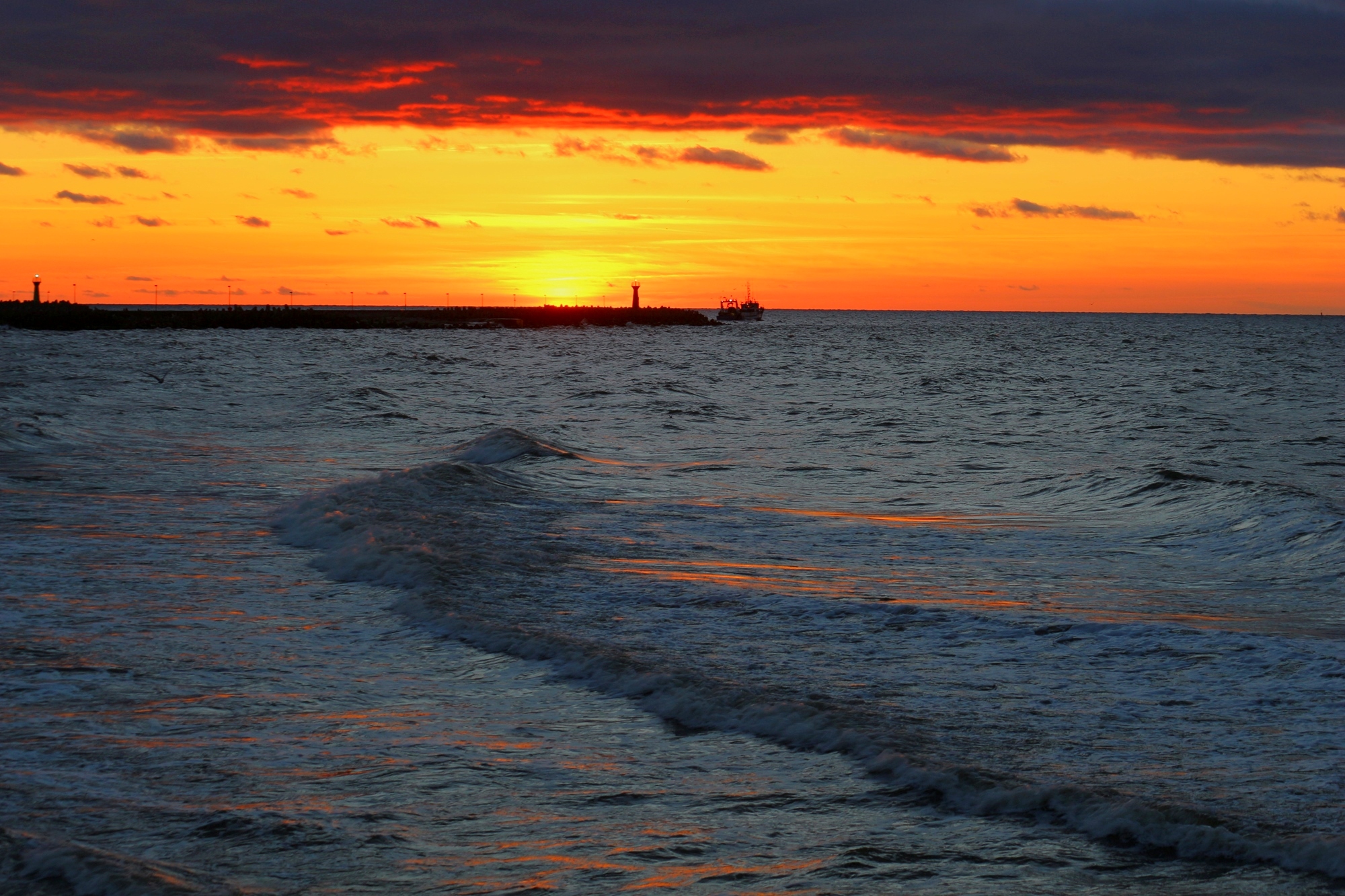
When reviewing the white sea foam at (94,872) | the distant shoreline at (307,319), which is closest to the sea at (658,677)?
the white sea foam at (94,872)

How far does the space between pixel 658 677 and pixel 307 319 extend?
4719 inches

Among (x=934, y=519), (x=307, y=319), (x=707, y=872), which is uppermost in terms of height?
(x=307, y=319)

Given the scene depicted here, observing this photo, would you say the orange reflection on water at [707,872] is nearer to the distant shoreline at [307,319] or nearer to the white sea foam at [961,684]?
the white sea foam at [961,684]

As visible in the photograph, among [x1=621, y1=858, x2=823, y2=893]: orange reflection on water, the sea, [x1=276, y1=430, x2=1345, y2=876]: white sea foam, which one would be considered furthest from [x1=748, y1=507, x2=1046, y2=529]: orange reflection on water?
[x1=621, y1=858, x2=823, y2=893]: orange reflection on water

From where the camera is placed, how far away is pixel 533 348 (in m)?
96.1

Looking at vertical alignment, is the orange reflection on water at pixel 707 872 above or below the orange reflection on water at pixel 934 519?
below

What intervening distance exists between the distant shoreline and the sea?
80210mm

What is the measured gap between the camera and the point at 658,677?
812 centimetres

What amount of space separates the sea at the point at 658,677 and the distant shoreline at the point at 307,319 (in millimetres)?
80210

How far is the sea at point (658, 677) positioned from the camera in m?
5.40

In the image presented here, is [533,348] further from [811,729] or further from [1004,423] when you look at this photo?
[811,729]

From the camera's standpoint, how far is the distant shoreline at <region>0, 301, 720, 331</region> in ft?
309

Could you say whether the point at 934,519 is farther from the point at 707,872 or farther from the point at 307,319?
the point at 307,319

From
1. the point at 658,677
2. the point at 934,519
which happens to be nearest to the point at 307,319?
the point at 934,519
